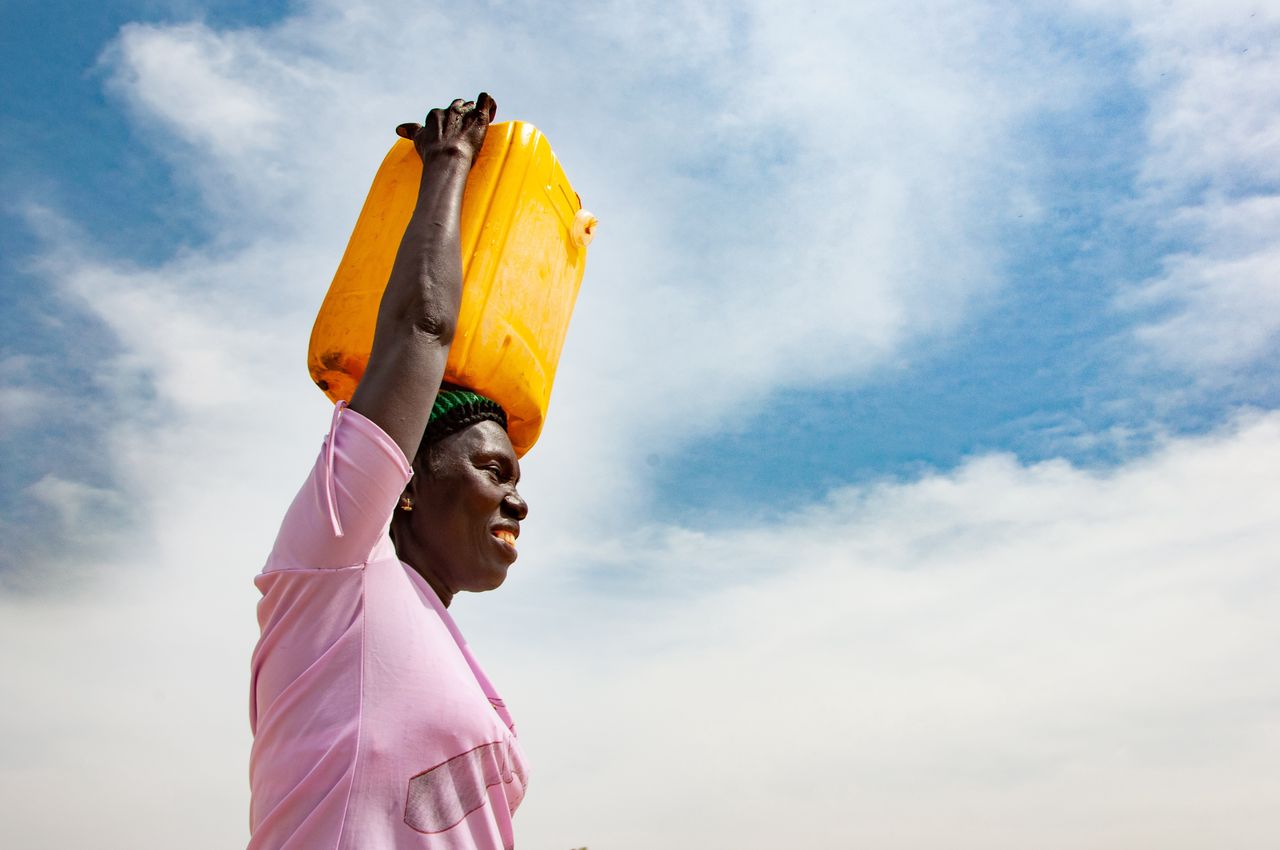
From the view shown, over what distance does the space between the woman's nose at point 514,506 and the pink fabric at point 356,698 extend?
0.71 meters

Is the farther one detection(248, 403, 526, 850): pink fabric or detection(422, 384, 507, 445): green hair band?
detection(422, 384, 507, 445): green hair band

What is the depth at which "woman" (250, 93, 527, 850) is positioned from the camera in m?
2.10

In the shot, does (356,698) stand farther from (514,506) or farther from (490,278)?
(490,278)

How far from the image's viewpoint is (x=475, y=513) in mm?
2898

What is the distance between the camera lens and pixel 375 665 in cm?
218

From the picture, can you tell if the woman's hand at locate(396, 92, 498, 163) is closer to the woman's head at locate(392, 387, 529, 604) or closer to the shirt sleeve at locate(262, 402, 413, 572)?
the woman's head at locate(392, 387, 529, 604)

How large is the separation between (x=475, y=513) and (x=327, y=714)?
0.84 metres

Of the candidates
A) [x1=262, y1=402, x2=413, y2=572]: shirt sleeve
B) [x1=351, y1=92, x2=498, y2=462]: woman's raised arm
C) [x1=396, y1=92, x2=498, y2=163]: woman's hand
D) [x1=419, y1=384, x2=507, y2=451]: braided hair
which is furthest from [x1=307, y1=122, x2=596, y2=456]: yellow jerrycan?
[x1=262, y1=402, x2=413, y2=572]: shirt sleeve

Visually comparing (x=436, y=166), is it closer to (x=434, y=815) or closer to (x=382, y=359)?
(x=382, y=359)

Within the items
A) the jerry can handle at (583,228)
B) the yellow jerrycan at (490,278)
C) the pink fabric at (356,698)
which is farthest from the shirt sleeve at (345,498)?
the jerry can handle at (583,228)

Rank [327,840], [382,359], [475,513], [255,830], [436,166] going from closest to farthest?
1. [327,840]
2. [255,830]
3. [382,359]
4. [436,166]
5. [475,513]

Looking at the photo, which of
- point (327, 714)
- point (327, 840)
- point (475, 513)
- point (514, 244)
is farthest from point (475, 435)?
point (327, 840)

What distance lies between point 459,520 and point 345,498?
2.42ft

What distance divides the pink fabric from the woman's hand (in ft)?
2.77
